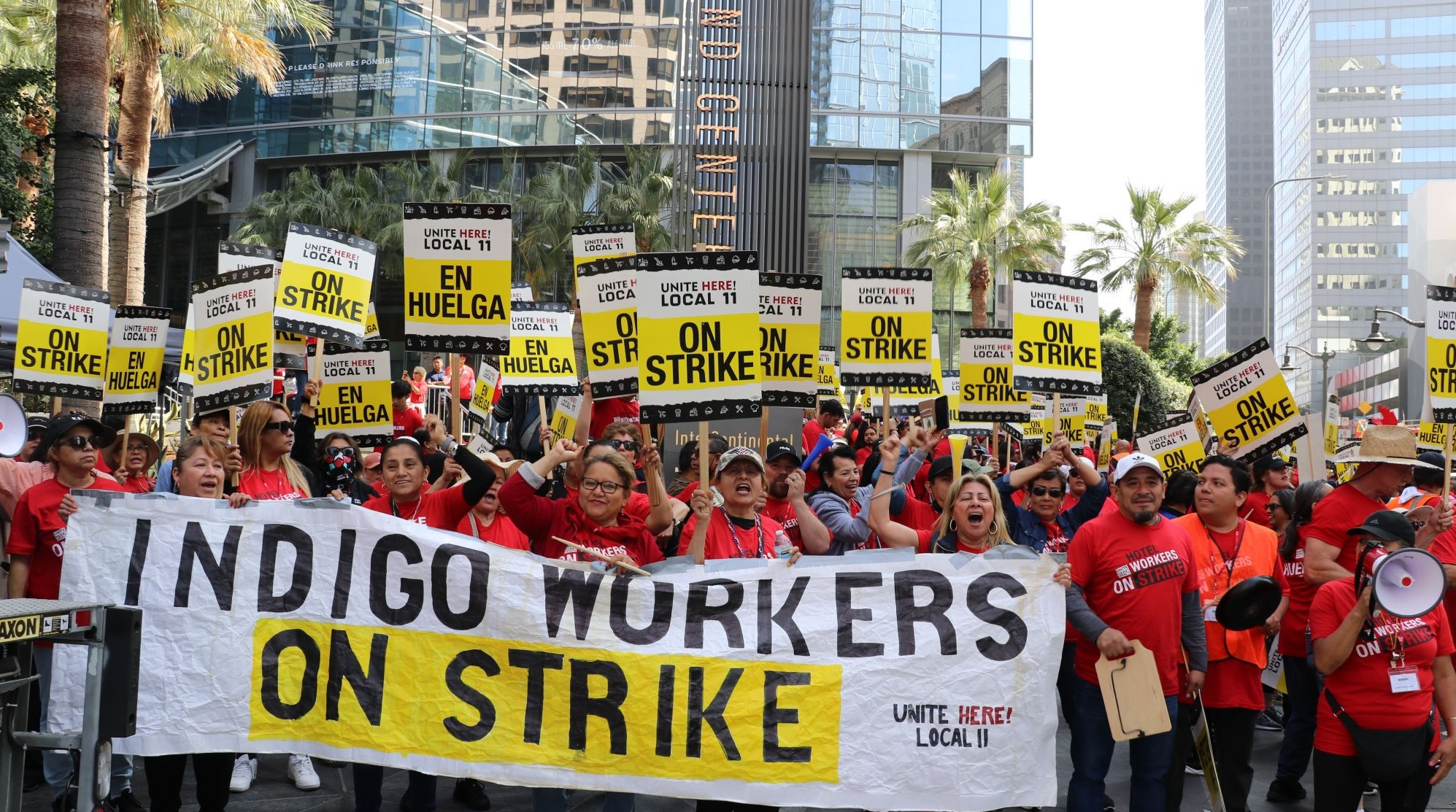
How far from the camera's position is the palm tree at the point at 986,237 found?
37562 millimetres

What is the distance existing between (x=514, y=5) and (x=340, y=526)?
1652 inches

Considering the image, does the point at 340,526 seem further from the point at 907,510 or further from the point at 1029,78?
the point at 1029,78

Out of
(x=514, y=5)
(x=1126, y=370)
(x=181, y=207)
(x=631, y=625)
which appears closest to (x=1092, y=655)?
(x=631, y=625)

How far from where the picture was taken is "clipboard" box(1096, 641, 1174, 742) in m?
5.47

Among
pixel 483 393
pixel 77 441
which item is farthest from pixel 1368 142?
pixel 77 441

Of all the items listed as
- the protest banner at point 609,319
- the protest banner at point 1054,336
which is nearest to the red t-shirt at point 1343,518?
the protest banner at point 1054,336

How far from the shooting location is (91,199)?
516 inches

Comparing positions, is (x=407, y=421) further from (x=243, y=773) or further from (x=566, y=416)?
(x=243, y=773)

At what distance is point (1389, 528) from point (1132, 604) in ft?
3.62

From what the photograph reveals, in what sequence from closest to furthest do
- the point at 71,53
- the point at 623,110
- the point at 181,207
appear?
the point at 71,53 → the point at 623,110 → the point at 181,207

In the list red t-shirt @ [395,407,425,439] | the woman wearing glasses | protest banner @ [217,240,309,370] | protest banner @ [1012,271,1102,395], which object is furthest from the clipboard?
red t-shirt @ [395,407,425,439]

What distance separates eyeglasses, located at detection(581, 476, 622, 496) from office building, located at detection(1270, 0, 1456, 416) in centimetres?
14576

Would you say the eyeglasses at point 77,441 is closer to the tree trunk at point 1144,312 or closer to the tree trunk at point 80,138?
the tree trunk at point 80,138

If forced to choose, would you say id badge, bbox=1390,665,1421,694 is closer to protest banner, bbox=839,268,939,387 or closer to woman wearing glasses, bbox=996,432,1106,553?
woman wearing glasses, bbox=996,432,1106,553
